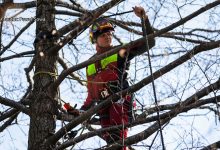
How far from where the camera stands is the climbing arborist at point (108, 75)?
16.6 feet

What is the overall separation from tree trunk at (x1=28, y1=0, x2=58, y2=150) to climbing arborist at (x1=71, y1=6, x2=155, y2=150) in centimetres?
46

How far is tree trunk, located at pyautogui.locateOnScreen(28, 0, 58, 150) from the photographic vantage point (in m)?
4.97

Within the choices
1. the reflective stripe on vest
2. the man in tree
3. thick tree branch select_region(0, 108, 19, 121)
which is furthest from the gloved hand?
thick tree branch select_region(0, 108, 19, 121)

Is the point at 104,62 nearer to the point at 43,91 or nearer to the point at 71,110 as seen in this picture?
the point at 71,110

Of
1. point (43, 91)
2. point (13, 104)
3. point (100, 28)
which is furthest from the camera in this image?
point (100, 28)

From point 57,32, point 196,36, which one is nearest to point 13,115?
point 57,32

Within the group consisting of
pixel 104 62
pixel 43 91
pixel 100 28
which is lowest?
pixel 43 91

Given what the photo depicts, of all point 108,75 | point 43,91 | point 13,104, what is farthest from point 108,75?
point 13,104

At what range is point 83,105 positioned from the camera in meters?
5.67

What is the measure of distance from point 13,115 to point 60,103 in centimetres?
72

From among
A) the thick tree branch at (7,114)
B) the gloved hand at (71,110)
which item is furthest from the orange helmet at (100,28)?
the thick tree branch at (7,114)

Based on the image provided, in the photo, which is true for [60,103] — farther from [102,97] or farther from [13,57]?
[13,57]

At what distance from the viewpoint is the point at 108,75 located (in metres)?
5.44

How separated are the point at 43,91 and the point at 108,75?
74cm
